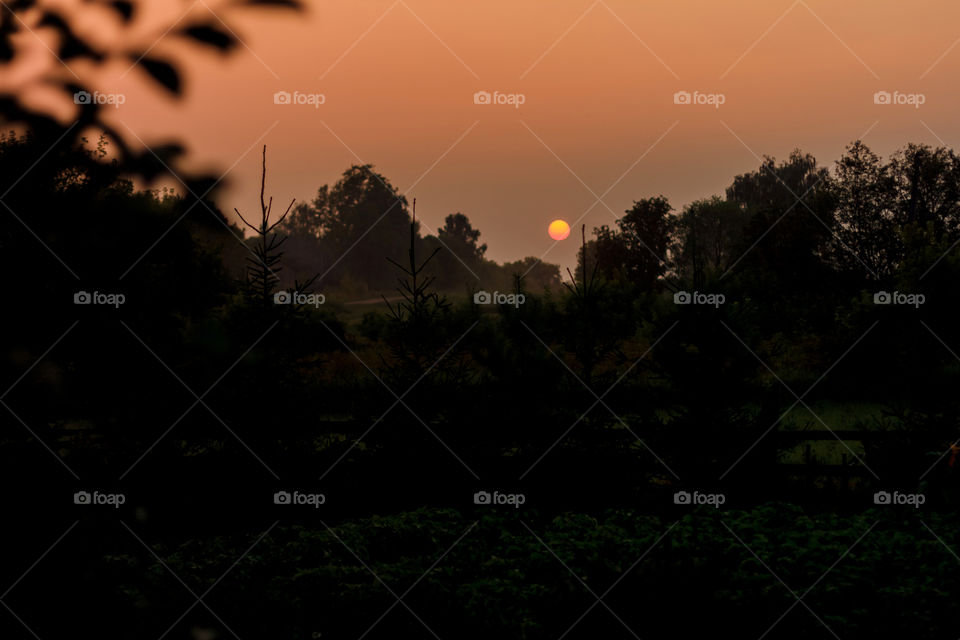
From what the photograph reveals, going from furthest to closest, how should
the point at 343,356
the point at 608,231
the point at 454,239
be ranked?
1. the point at 454,239
2. the point at 608,231
3. the point at 343,356

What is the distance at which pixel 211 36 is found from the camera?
1.39 meters

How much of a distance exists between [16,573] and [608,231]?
155 feet

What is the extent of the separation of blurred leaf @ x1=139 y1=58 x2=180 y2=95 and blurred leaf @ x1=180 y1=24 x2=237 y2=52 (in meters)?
0.07

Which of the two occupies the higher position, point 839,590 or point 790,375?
point 790,375

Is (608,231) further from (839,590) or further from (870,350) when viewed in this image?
(839,590)

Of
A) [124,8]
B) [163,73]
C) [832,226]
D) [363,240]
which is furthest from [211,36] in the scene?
[363,240]

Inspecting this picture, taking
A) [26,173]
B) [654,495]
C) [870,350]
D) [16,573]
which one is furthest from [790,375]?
[26,173]

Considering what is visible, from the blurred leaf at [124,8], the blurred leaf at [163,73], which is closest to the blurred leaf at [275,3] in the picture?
the blurred leaf at [163,73]

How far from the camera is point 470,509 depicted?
36.1 feet

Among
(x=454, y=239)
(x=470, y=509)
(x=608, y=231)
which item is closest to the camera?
(x=470, y=509)

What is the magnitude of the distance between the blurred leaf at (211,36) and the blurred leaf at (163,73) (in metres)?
0.07

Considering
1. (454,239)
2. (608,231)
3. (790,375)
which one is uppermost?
(454,239)

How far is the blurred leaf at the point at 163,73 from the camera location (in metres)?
1.37

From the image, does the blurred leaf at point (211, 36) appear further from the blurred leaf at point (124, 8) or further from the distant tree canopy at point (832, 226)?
the distant tree canopy at point (832, 226)
